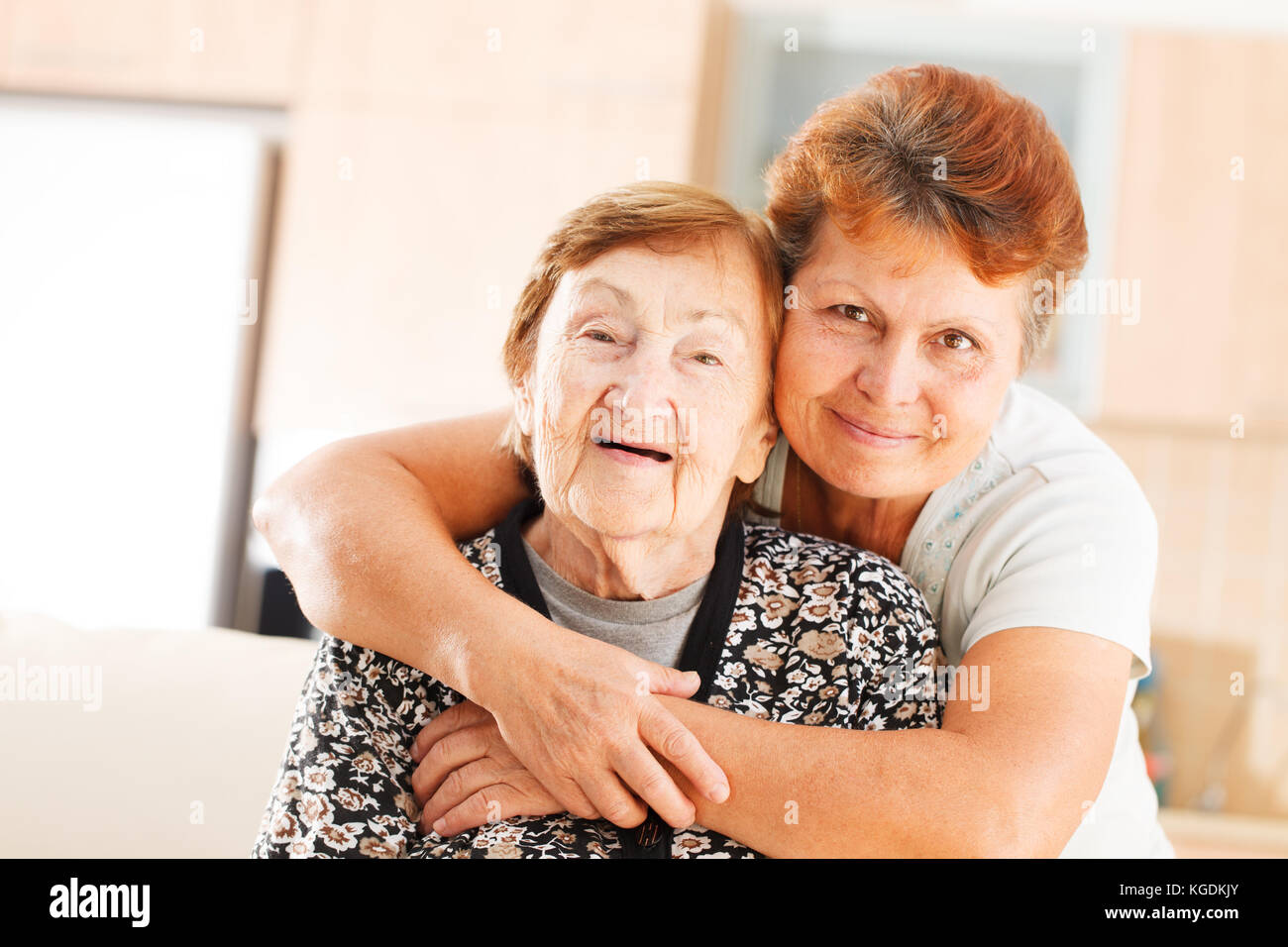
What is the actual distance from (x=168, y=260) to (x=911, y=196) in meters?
2.55

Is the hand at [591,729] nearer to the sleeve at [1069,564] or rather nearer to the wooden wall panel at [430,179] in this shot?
the sleeve at [1069,564]

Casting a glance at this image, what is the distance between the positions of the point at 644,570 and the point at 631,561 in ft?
0.10

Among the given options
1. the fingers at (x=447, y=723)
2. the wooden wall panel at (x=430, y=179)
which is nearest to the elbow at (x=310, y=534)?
the fingers at (x=447, y=723)

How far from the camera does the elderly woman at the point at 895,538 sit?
2.99ft

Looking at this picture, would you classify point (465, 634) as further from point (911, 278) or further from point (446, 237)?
point (446, 237)

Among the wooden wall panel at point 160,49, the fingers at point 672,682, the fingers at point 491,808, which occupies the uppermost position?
the wooden wall panel at point 160,49

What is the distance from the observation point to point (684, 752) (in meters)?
0.90

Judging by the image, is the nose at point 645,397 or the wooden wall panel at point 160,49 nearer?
the nose at point 645,397

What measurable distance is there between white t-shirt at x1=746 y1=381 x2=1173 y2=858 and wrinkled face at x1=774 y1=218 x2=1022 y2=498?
0.09 m

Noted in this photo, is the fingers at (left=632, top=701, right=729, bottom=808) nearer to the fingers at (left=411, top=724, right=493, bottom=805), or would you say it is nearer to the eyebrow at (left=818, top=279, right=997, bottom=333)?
the fingers at (left=411, top=724, right=493, bottom=805)

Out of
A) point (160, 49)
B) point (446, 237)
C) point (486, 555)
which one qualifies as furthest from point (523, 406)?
point (160, 49)

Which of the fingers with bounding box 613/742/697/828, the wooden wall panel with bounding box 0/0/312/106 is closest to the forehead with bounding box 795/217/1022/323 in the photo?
the fingers with bounding box 613/742/697/828

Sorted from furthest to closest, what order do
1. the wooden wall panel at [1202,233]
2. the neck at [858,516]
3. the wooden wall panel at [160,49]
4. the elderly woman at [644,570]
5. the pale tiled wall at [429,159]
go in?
1. the wooden wall panel at [160,49]
2. the pale tiled wall at [429,159]
3. the wooden wall panel at [1202,233]
4. the neck at [858,516]
5. the elderly woman at [644,570]

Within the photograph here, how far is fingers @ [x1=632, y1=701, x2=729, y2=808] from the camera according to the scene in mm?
906
